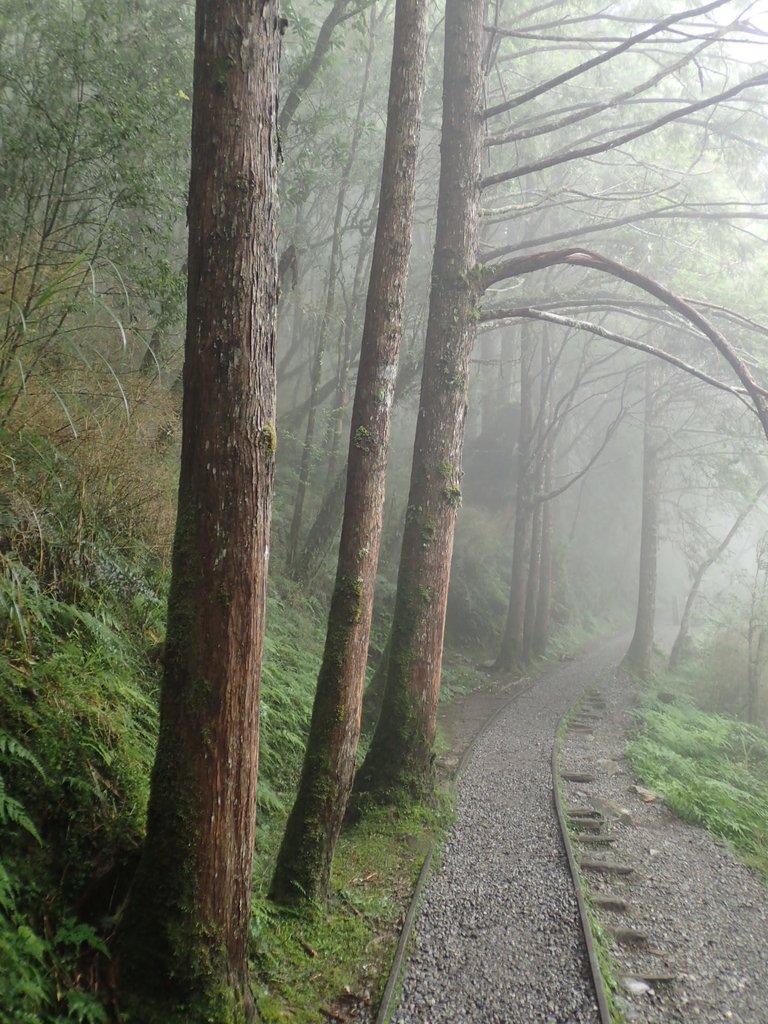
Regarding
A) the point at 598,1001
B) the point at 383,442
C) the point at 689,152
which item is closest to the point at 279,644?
the point at 383,442

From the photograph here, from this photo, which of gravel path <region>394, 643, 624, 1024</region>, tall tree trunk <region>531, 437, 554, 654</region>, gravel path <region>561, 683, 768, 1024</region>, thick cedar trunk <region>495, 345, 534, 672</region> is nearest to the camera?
gravel path <region>394, 643, 624, 1024</region>

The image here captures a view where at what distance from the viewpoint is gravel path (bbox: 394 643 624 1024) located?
4.01m

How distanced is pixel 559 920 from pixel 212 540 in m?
4.10

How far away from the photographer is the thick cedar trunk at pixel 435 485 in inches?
266

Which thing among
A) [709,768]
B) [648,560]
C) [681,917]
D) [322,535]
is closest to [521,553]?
[648,560]

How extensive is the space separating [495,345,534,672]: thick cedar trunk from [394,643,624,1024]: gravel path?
26.9 ft

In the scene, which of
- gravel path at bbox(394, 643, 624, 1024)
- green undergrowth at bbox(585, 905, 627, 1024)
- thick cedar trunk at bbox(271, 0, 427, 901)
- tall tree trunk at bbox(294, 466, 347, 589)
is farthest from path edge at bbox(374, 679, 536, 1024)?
tall tree trunk at bbox(294, 466, 347, 589)

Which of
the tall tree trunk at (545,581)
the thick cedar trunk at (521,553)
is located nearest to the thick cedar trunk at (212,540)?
the thick cedar trunk at (521,553)

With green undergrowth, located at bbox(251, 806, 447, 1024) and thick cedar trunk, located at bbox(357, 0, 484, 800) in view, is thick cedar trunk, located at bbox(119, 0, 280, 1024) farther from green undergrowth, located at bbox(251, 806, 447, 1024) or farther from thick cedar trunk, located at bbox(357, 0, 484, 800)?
thick cedar trunk, located at bbox(357, 0, 484, 800)

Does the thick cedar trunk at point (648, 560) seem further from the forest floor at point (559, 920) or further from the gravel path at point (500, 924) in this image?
the gravel path at point (500, 924)

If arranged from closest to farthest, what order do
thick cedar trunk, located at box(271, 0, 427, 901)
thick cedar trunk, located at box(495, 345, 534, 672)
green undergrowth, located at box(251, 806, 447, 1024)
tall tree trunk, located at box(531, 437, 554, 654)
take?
green undergrowth, located at box(251, 806, 447, 1024) → thick cedar trunk, located at box(271, 0, 427, 901) → thick cedar trunk, located at box(495, 345, 534, 672) → tall tree trunk, located at box(531, 437, 554, 654)

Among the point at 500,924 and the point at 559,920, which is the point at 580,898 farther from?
the point at 500,924

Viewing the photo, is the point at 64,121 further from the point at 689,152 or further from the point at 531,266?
the point at 689,152

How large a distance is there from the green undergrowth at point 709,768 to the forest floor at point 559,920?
35cm
